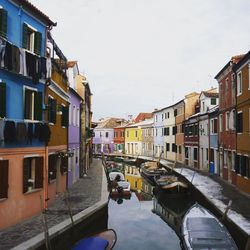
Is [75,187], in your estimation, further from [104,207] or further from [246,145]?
[246,145]

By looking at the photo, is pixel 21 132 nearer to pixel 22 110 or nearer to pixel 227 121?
pixel 22 110

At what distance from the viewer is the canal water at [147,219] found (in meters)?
18.0

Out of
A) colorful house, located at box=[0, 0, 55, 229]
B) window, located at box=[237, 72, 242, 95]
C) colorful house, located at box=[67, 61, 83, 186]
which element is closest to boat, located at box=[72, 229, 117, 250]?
colorful house, located at box=[0, 0, 55, 229]

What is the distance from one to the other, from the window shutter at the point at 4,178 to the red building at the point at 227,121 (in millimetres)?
18209

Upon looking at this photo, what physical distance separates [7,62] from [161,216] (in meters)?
14.8

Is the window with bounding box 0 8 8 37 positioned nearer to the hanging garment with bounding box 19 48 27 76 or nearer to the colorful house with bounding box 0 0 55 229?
the colorful house with bounding box 0 0 55 229

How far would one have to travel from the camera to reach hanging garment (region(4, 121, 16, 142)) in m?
14.5

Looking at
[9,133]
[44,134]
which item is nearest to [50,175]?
[44,134]

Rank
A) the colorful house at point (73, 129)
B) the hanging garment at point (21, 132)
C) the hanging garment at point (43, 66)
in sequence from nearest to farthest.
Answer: the hanging garment at point (21, 132)
the hanging garment at point (43, 66)
the colorful house at point (73, 129)

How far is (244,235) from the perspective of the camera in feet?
48.9

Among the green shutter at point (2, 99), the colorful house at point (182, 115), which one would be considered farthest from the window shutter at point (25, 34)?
the colorful house at point (182, 115)

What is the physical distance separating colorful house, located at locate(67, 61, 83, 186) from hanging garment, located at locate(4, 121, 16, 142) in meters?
12.2

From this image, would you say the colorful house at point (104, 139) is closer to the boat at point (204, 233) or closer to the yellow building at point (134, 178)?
the yellow building at point (134, 178)

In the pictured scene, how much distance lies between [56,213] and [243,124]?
14.2 m
